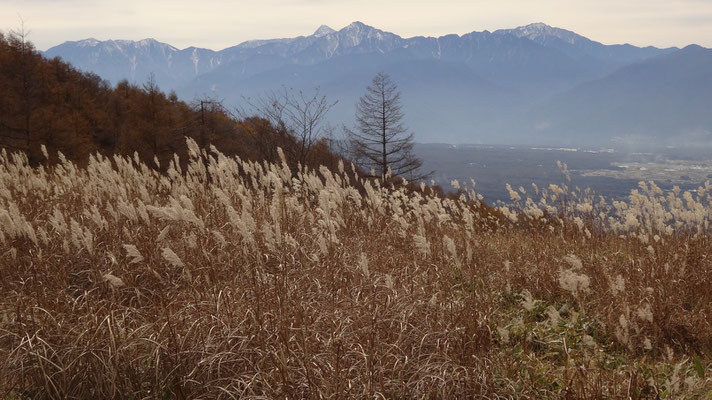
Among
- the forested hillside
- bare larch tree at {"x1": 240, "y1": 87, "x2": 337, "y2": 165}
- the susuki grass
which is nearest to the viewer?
the susuki grass

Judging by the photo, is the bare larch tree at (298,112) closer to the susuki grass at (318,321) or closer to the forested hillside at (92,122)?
the forested hillside at (92,122)

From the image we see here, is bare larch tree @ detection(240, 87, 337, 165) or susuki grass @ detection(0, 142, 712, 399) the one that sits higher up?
bare larch tree @ detection(240, 87, 337, 165)

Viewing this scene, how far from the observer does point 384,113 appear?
1254 inches

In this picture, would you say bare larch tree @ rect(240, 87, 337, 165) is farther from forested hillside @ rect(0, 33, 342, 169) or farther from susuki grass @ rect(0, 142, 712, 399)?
susuki grass @ rect(0, 142, 712, 399)

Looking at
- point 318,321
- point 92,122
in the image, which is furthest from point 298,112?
point 92,122

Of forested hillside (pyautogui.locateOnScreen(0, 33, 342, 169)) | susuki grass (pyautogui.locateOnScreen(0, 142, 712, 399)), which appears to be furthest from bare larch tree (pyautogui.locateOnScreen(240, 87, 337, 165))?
susuki grass (pyautogui.locateOnScreen(0, 142, 712, 399))

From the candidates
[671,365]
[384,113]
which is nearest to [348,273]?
[671,365]

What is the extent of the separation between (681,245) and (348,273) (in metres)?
4.35

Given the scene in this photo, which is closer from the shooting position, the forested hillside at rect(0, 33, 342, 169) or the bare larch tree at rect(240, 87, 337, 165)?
the bare larch tree at rect(240, 87, 337, 165)

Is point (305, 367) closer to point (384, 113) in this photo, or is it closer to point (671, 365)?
point (671, 365)

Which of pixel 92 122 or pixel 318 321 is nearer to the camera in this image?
pixel 318 321

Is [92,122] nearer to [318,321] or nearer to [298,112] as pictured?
[298,112]

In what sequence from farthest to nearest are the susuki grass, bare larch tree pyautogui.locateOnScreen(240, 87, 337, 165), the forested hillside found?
the forested hillside → bare larch tree pyautogui.locateOnScreen(240, 87, 337, 165) → the susuki grass

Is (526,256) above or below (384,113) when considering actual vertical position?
below
